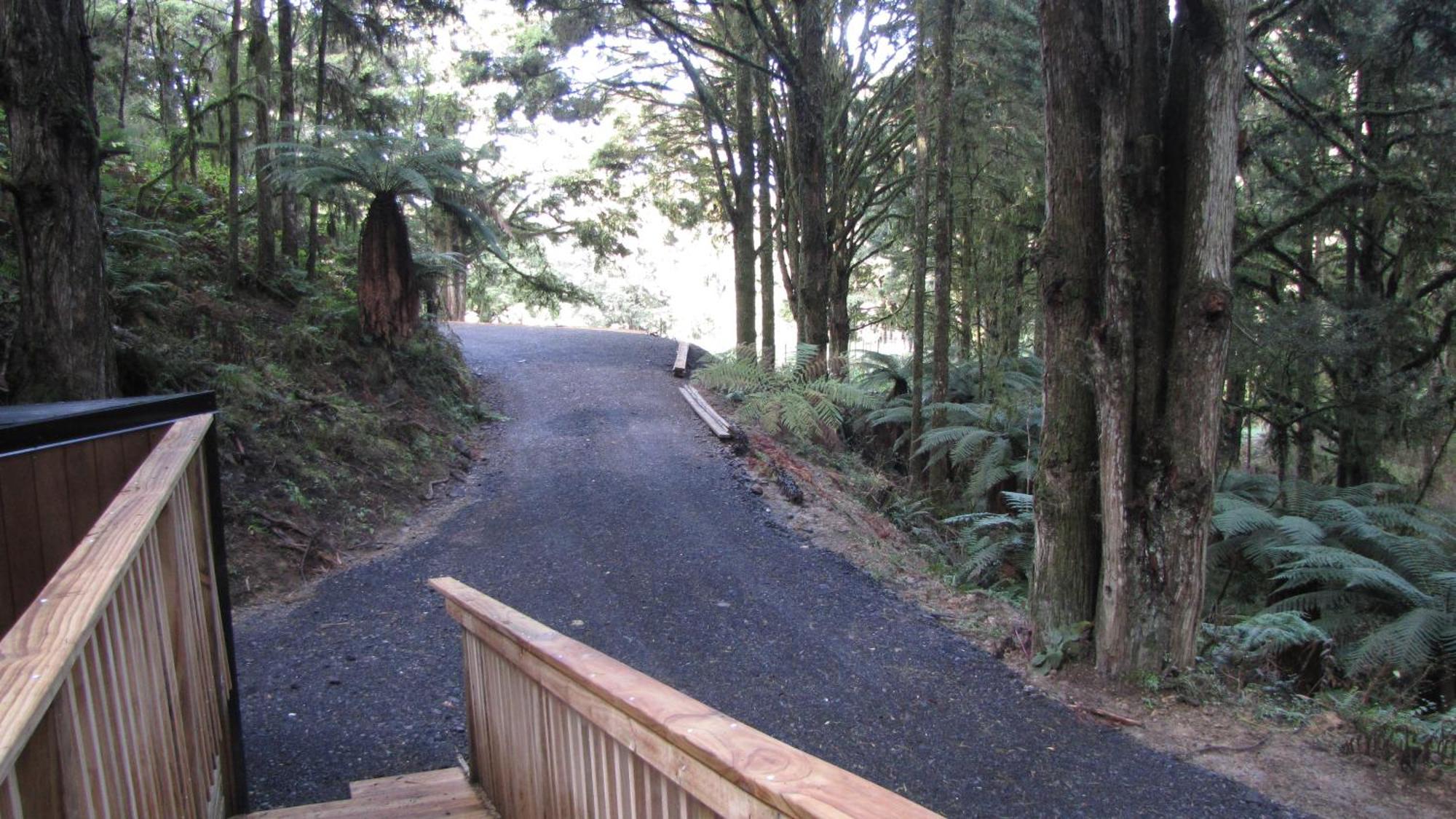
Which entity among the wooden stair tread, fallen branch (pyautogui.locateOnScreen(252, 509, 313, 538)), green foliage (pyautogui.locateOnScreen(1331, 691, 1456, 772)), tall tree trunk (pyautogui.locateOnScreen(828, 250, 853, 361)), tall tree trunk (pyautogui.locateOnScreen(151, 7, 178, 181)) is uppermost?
tall tree trunk (pyautogui.locateOnScreen(151, 7, 178, 181))

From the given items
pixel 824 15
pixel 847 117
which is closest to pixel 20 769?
pixel 824 15

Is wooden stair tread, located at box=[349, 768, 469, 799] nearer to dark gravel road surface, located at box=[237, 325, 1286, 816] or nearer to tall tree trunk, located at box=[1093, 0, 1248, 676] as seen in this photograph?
dark gravel road surface, located at box=[237, 325, 1286, 816]

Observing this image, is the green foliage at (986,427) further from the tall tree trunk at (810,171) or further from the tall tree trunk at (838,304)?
the tall tree trunk at (838,304)

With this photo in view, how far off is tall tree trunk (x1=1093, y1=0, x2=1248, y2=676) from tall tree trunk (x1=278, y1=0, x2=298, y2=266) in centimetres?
996

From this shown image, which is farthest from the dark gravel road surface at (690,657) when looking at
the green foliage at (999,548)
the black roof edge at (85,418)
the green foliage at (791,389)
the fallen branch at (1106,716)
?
Answer: the black roof edge at (85,418)

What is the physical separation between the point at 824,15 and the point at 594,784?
14.9 metres

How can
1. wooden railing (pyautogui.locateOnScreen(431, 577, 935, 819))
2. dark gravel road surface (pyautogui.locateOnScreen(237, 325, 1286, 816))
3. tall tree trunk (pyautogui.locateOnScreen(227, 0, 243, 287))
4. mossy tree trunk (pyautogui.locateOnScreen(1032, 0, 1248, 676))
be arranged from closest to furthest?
wooden railing (pyautogui.locateOnScreen(431, 577, 935, 819))
dark gravel road surface (pyautogui.locateOnScreen(237, 325, 1286, 816))
mossy tree trunk (pyautogui.locateOnScreen(1032, 0, 1248, 676))
tall tree trunk (pyautogui.locateOnScreen(227, 0, 243, 287))

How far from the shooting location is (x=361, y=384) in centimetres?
1052

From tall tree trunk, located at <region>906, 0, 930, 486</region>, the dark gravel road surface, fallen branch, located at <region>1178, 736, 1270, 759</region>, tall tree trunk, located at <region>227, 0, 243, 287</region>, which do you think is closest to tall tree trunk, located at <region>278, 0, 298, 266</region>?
tall tree trunk, located at <region>227, 0, 243, 287</region>

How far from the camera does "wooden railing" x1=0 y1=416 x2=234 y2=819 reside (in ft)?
4.21

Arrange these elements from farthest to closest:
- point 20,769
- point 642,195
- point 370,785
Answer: point 642,195 → point 370,785 → point 20,769

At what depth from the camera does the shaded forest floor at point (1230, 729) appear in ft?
13.3

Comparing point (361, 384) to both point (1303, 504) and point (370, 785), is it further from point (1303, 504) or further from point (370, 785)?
point (1303, 504)

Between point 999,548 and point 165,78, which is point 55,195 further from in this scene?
point 165,78
